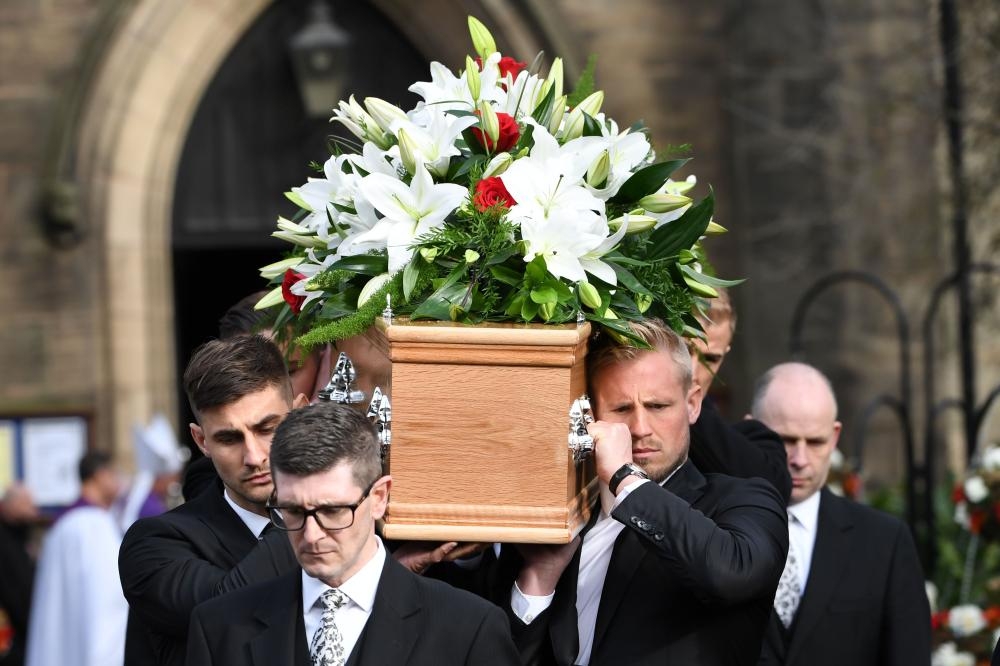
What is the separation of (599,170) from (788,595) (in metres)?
1.78

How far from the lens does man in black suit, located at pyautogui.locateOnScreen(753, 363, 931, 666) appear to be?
465 cm

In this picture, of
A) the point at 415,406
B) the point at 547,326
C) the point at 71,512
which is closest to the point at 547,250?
the point at 547,326

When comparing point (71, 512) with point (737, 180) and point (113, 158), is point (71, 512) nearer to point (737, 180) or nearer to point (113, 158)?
point (113, 158)

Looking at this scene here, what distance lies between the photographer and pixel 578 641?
3504 mm

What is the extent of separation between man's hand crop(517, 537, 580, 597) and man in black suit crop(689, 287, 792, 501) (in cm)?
72

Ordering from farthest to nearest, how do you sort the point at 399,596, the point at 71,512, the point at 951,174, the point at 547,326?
the point at 951,174 < the point at 71,512 < the point at 547,326 < the point at 399,596

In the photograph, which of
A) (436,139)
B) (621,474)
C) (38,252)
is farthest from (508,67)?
(38,252)

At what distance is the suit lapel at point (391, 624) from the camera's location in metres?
3.05

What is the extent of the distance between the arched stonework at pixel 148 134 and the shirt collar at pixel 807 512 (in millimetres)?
6356

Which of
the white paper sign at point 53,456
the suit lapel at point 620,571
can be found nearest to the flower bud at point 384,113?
the suit lapel at point 620,571

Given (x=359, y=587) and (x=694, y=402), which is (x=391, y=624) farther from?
(x=694, y=402)

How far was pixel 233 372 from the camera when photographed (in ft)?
12.0

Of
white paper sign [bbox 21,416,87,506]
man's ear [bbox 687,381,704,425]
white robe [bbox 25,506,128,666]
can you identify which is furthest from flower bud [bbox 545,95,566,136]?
white paper sign [bbox 21,416,87,506]

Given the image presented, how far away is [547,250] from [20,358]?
26.7ft
